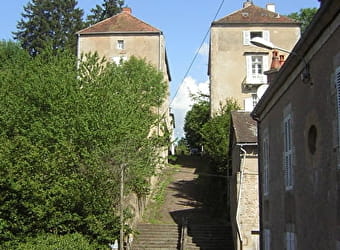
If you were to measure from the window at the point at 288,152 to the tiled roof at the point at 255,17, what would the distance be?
95.5 ft

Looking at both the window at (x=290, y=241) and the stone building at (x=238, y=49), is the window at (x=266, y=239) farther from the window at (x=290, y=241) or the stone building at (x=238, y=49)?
the stone building at (x=238, y=49)

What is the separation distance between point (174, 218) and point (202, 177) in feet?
24.7

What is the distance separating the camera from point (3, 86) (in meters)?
26.1

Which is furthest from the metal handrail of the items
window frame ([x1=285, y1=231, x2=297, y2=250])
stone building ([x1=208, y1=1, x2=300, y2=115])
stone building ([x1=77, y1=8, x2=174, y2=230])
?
stone building ([x1=77, y1=8, x2=174, y2=230])

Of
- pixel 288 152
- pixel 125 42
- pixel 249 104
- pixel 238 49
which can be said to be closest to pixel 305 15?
pixel 238 49

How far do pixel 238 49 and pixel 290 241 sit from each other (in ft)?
99.1

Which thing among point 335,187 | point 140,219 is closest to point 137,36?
point 140,219

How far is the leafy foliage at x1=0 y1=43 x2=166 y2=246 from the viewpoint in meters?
20.9

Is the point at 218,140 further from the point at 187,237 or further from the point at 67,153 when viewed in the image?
the point at 67,153

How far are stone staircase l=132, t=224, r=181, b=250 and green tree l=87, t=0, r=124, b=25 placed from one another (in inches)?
1190

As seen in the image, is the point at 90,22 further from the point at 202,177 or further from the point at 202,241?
the point at 202,241

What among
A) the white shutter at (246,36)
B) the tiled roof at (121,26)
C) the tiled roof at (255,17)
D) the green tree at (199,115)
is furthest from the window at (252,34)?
the green tree at (199,115)

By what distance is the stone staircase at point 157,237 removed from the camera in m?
26.2

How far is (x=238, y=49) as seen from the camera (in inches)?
1625
